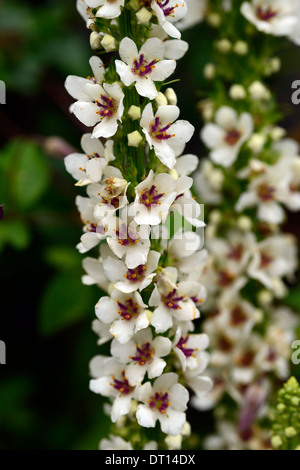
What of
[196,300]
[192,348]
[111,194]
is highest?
[111,194]

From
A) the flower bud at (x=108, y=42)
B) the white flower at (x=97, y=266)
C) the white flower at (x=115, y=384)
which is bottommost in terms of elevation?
the white flower at (x=115, y=384)

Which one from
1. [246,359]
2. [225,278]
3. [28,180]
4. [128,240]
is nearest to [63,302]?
[28,180]

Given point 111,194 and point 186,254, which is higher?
point 111,194

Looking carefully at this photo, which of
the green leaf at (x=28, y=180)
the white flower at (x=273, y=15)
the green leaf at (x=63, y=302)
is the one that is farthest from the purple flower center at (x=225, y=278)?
the white flower at (x=273, y=15)

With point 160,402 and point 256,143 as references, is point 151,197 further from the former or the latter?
point 256,143

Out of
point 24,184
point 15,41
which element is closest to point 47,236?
point 24,184

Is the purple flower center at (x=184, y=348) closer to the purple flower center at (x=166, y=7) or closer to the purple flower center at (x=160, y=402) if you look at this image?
the purple flower center at (x=160, y=402)

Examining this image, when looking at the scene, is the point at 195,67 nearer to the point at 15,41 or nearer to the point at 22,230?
the point at 15,41
